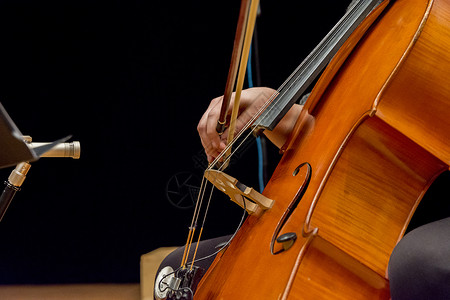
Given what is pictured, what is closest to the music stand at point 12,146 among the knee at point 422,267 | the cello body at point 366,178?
the cello body at point 366,178

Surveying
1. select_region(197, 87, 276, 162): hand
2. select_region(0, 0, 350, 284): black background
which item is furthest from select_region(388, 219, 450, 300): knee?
select_region(0, 0, 350, 284): black background

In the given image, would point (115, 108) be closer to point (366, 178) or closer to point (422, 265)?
point (366, 178)

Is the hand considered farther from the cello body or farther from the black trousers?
the black trousers

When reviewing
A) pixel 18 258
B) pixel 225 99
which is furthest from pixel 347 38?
pixel 18 258

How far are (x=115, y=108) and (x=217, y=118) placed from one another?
859mm

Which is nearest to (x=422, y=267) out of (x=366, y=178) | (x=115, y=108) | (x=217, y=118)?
(x=366, y=178)

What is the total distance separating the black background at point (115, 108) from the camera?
1569 millimetres

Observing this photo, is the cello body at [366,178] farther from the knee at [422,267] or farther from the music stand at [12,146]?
the music stand at [12,146]

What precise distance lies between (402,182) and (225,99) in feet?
0.98

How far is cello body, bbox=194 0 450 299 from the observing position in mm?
595

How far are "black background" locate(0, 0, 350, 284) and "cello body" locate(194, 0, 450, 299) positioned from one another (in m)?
0.97

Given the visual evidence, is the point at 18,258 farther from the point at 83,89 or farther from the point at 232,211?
the point at 232,211

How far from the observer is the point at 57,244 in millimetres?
1724

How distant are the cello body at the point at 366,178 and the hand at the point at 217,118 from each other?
0.65 feet
